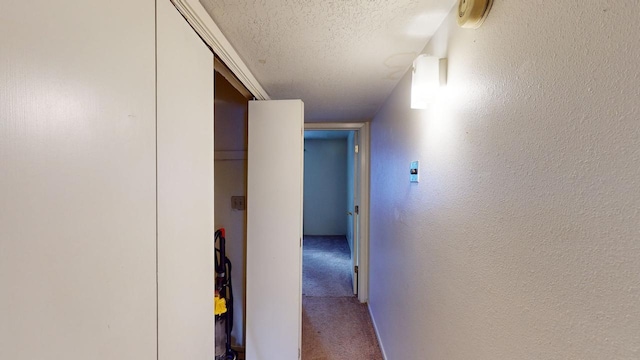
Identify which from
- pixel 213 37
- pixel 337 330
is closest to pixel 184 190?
pixel 213 37

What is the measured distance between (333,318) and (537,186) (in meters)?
2.47

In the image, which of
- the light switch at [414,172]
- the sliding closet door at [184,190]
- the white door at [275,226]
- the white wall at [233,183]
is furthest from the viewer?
the white wall at [233,183]

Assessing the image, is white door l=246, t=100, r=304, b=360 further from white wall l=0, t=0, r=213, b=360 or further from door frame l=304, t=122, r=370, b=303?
door frame l=304, t=122, r=370, b=303

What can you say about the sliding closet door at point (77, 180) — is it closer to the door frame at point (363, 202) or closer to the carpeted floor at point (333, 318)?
the carpeted floor at point (333, 318)

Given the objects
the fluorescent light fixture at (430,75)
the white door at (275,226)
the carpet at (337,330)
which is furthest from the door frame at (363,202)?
the fluorescent light fixture at (430,75)

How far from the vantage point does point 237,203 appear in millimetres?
2002

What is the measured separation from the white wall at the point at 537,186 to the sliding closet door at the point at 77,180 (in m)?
0.98

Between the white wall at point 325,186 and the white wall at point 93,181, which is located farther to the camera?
the white wall at point 325,186

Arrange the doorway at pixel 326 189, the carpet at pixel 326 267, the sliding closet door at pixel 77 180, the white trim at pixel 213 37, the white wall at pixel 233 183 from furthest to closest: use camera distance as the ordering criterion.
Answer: the doorway at pixel 326 189, the carpet at pixel 326 267, the white wall at pixel 233 183, the white trim at pixel 213 37, the sliding closet door at pixel 77 180

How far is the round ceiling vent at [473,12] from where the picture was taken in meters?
0.72

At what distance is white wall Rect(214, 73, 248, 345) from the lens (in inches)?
77.6

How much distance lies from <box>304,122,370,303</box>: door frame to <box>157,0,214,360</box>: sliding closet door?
78.7 inches

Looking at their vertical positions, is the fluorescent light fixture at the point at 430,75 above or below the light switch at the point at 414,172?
above

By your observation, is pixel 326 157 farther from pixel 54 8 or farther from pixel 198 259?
pixel 54 8
